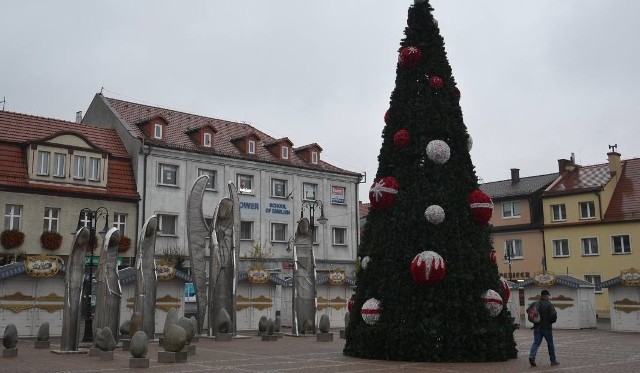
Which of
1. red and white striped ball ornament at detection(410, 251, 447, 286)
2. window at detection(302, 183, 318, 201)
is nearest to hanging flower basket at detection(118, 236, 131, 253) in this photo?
window at detection(302, 183, 318, 201)

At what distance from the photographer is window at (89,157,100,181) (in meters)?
38.1

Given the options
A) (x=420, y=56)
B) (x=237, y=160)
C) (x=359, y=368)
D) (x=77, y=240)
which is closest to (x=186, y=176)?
(x=237, y=160)

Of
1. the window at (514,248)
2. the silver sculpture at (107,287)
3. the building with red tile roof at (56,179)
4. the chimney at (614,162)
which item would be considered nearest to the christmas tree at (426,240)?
the silver sculpture at (107,287)

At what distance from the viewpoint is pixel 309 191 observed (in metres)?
47.5

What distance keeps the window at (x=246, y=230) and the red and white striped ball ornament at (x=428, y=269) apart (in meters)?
27.9

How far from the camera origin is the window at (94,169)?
3806 centimetres

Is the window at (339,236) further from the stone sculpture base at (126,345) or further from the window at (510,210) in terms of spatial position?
the stone sculpture base at (126,345)

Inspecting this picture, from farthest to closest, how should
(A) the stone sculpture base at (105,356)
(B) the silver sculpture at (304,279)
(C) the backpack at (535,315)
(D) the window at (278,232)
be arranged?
(D) the window at (278,232) → (B) the silver sculpture at (304,279) → (A) the stone sculpture base at (105,356) → (C) the backpack at (535,315)

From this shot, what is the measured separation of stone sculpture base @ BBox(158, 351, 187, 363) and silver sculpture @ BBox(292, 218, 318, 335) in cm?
1184

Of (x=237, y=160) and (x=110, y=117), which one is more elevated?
(x=110, y=117)

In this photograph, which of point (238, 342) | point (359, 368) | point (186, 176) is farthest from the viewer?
point (186, 176)

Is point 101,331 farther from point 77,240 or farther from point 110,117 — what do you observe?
point 110,117

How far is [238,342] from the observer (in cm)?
2495

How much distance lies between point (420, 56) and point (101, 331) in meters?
11.5
